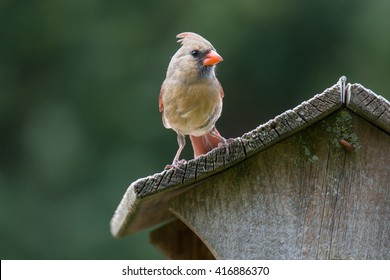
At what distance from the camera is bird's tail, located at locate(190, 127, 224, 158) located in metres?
3.55

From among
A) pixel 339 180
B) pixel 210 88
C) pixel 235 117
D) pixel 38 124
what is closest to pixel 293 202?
pixel 339 180

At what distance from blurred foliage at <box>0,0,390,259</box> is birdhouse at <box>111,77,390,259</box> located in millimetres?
4182

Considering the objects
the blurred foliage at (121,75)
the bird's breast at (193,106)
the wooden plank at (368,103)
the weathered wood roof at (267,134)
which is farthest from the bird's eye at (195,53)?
the blurred foliage at (121,75)

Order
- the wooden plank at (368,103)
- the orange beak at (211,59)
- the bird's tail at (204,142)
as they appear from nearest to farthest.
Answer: the wooden plank at (368,103)
the orange beak at (211,59)
the bird's tail at (204,142)

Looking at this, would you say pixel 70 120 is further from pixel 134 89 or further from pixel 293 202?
pixel 293 202

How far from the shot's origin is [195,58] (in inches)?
135

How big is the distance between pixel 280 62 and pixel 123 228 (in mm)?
4604

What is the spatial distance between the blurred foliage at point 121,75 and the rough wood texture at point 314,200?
419 centimetres

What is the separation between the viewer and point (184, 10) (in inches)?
315

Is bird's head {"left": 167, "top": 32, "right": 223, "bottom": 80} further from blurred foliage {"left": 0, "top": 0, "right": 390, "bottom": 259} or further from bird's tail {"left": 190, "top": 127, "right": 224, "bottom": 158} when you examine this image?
blurred foliage {"left": 0, "top": 0, "right": 390, "bottom": 259}

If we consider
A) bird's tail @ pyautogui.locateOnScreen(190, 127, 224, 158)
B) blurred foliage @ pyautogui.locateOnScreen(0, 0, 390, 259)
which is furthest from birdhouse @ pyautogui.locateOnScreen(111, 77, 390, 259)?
blurred foliage @ pyautogui.locateOnScreen(0, 0, 390, 259)

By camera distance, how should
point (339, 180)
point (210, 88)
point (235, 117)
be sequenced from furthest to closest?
point (235, 117), point (210, 88), point (339, 180)

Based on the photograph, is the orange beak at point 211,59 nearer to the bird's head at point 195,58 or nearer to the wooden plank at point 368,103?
the bird's head at point 195,58

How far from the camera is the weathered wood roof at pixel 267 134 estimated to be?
113 inches
